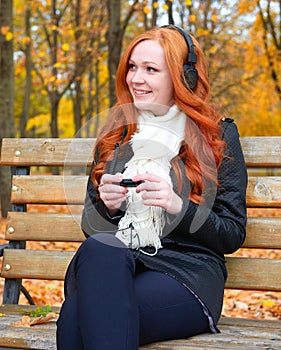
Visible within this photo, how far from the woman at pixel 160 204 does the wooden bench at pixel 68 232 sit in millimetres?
139

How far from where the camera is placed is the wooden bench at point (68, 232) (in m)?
2.46

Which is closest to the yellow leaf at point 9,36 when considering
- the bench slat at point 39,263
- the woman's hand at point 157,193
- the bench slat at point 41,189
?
the bench slat at point 41,189

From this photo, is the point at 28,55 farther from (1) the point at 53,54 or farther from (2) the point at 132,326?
(2) the point at 132,326

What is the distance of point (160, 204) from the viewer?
2355mm

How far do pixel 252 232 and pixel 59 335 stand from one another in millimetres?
1156

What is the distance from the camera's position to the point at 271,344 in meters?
2.37

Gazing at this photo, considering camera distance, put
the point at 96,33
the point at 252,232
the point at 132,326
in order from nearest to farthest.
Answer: the point at 132,326
the point at 252,232
the point at 96,33

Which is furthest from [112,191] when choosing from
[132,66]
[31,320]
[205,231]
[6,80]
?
[6,80]

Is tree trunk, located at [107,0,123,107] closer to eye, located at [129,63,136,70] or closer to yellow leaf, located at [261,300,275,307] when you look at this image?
yellow leaf, located at [261,300,275,307]

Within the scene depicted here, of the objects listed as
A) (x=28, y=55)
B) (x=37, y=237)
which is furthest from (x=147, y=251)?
(x=28, y=55)

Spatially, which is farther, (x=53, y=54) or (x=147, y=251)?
(x=53, y=54)

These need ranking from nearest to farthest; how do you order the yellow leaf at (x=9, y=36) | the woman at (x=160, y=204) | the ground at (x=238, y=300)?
the woman at (x=160, y=204) → the ground at (x=238, y=300) → the yellow leaf at (x=9, y=36)

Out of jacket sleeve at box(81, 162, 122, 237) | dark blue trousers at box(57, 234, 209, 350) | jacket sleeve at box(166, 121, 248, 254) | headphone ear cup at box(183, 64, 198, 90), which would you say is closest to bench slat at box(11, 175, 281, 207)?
jacket sleeve at box(81, 162, 122, 237)

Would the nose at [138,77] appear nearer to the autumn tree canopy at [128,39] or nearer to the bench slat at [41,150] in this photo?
the bench slat at [41,150]
